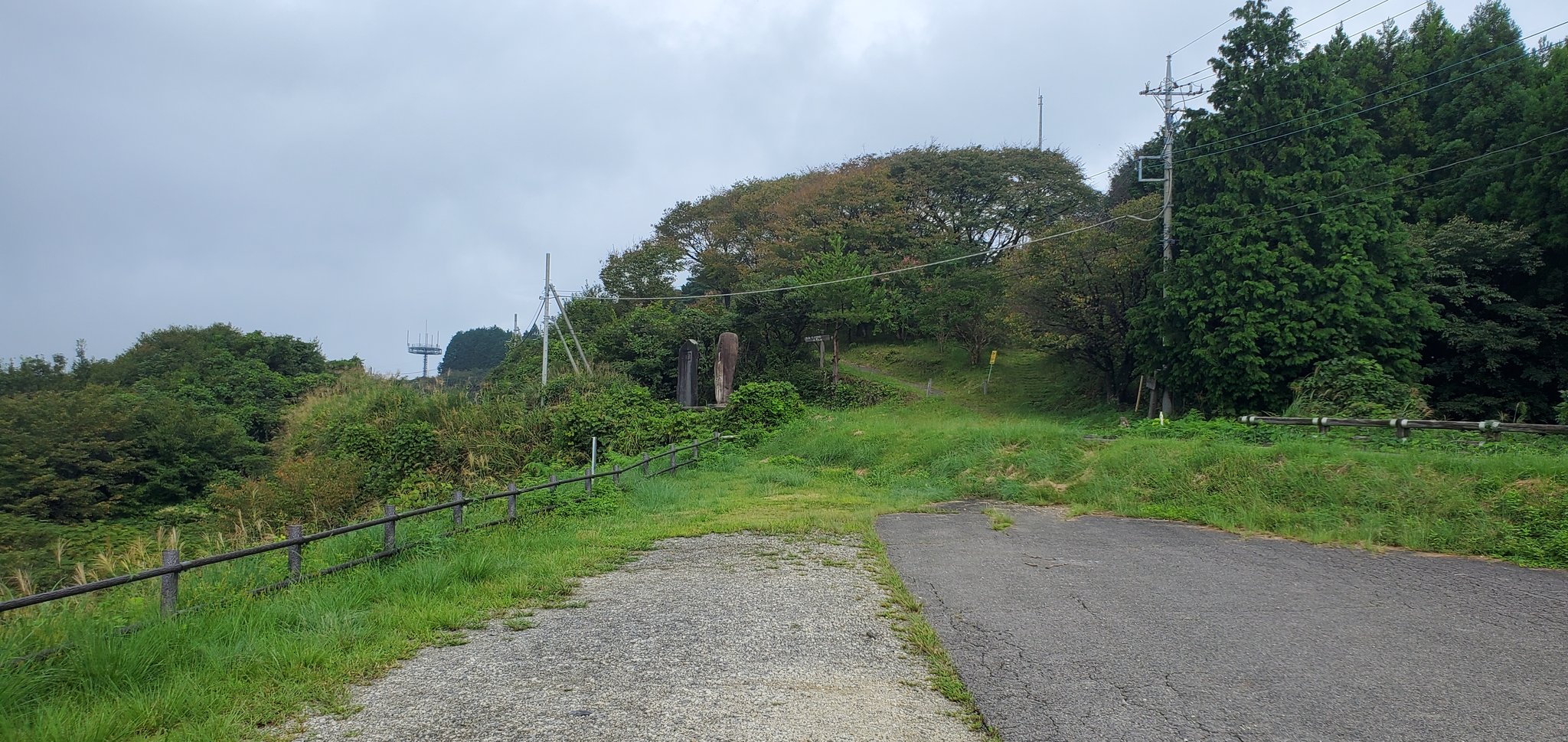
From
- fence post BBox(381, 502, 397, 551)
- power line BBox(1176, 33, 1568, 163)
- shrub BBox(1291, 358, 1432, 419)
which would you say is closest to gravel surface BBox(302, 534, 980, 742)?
fence post BBox(381, 502, 397, 551)

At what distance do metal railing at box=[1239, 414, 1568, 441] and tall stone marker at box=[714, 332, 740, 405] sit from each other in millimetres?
15126

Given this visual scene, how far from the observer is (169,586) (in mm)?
5219

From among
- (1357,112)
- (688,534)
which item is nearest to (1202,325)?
(1357,112)

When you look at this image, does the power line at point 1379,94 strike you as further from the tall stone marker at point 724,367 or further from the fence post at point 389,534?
the fence post at point 389,534

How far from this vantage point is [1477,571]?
698 cm

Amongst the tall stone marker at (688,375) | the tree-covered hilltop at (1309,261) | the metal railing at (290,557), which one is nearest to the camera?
the metal railing at (290,557)

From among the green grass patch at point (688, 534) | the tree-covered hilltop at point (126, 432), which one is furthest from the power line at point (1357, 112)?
the tree-covered hilltop at point (126, 432)

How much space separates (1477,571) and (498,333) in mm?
103177

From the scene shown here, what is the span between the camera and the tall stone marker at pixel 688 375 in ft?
84.5

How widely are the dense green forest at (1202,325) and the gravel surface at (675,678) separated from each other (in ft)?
39.2

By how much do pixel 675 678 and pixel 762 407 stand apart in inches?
713

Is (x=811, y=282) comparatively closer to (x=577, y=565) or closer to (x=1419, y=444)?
(x=1419, y=444)

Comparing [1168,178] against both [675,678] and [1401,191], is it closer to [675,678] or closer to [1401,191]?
[1401,191]

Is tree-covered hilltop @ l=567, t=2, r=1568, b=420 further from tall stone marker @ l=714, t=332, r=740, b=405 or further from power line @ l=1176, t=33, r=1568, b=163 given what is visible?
tall stone marker @ l=714, t=332, r=740, b=405
